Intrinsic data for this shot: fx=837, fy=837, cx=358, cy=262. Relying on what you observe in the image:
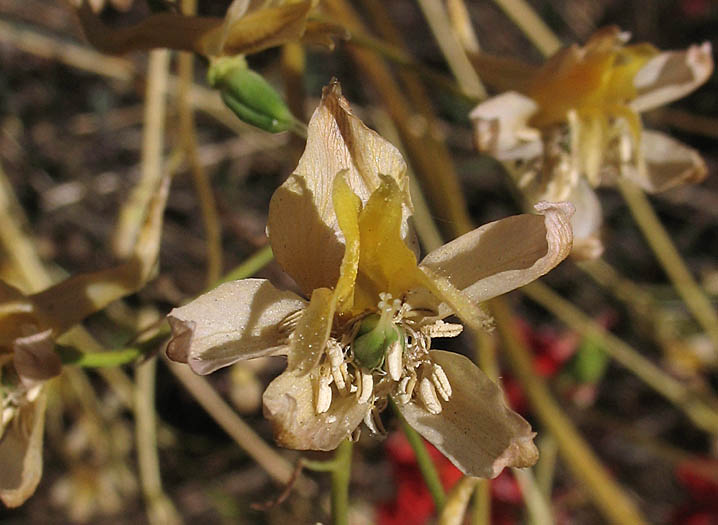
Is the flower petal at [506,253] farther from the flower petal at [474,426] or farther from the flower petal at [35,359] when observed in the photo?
the flower petal at [35,359]

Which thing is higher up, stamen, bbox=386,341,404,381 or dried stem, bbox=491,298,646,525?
stamen, bbox=386,341,404,381

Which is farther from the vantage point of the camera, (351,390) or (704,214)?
(704,214)

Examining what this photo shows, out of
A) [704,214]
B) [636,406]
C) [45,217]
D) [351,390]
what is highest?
[351,390]

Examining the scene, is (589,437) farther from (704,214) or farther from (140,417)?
(140,417)

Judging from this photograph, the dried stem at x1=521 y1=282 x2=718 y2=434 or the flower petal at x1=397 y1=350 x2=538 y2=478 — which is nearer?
the flower petal at x1=397 y1=350 x2=538 y2=478

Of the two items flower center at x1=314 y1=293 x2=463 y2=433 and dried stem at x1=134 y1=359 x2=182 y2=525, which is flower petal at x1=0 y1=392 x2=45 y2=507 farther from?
dried stem at x1=134 y1=359 x2=182 y2=525

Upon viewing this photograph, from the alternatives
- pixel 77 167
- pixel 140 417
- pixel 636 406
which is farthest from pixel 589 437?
pixel 77 167

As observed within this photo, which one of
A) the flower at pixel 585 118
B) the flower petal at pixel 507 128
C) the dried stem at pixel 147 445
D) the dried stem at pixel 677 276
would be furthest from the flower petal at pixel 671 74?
the dried stem at pixel 147 445

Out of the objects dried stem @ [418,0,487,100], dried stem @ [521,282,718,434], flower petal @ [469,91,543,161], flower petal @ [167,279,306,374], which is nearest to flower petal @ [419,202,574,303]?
flower petal @ [167,279,306,374]
